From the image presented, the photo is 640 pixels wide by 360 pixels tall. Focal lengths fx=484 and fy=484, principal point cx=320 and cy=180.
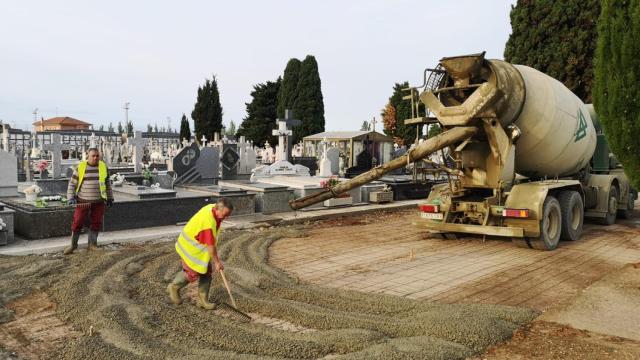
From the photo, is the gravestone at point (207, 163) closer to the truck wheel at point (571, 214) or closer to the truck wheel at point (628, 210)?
the truck wheel at point (571, 214)

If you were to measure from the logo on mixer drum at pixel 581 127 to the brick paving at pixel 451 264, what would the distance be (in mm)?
2152

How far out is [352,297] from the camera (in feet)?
18.3

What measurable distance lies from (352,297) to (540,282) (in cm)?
281

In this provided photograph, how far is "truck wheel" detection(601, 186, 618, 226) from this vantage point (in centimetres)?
1166

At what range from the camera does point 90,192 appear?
25.5 feet

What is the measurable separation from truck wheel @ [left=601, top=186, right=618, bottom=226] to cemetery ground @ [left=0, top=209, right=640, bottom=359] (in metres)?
3.17

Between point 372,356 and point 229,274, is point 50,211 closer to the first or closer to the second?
point 229,274

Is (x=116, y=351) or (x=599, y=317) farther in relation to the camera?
(x=599, y=317)

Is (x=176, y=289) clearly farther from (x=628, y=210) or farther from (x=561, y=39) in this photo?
(x=561, y=39)

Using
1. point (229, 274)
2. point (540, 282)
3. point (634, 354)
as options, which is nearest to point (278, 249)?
point (229, 274)

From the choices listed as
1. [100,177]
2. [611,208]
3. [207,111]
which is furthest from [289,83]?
[100,177]

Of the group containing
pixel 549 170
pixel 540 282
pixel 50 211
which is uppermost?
pixel 549 170

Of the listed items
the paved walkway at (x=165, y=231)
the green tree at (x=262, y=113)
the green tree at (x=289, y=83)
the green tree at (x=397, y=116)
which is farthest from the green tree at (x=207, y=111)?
the paved walkway at (x=165, y=231)

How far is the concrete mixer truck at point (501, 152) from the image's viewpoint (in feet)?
27.6
